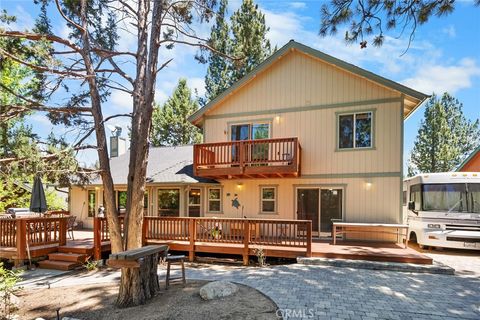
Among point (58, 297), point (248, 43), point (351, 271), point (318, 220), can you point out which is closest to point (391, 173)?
point (318, 220)

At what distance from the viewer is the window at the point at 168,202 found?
13.7 m

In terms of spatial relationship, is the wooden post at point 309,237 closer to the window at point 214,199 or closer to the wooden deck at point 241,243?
the wooden deck at point 241,243

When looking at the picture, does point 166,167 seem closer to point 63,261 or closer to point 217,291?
point 63,261

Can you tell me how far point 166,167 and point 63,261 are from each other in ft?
21.1

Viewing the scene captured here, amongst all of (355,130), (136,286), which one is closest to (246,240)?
(136,286)

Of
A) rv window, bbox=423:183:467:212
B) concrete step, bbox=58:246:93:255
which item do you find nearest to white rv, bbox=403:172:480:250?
rv window, bbox=423:183:467:212

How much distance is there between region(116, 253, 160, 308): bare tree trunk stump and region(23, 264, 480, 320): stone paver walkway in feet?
5.38

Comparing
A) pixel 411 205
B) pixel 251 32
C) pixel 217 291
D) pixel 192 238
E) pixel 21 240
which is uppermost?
pixel 251 32

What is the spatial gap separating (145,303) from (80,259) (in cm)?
444

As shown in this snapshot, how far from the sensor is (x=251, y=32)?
24.3 metres

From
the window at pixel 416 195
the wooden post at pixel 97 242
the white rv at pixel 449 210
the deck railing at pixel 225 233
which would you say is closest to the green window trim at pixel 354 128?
the white rv at pixel 449 210

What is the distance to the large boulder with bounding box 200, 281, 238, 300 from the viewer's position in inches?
212

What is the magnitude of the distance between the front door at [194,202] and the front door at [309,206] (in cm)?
488

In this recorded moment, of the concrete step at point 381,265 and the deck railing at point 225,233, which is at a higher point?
the deck railing at point 225,233
